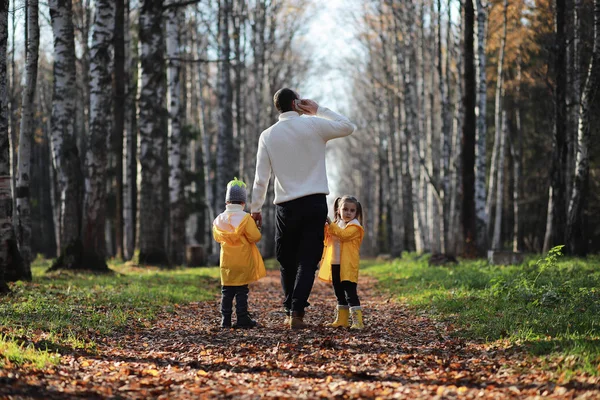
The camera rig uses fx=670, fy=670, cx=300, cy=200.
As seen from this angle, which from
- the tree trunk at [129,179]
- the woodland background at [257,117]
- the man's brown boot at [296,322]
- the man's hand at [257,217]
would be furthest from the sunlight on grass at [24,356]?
the tree trunk at [129,179]

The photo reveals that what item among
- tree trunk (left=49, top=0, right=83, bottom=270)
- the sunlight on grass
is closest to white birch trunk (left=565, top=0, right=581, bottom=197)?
tree trunk (left=49, top=0, right=83, bottom=270)

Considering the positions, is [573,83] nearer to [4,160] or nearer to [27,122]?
[27,122]

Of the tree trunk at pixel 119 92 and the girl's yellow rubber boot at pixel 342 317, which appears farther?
the tree trunk at pixel 119 92

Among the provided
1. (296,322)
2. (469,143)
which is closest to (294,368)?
(296,322)

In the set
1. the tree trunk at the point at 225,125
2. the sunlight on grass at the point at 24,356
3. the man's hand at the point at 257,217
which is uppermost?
the tree trunk at the point at 225,125

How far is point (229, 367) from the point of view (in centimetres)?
561

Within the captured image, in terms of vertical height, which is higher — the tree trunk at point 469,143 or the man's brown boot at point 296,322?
the tree trunk at point 469,143

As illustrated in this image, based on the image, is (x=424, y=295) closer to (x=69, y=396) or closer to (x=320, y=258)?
(x=320, y=258)

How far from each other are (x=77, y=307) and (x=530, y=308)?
544 cm

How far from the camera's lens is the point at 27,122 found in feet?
42.0

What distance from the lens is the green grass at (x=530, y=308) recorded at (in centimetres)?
543

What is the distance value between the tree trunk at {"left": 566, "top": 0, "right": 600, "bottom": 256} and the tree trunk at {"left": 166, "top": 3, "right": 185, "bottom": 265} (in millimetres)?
10685

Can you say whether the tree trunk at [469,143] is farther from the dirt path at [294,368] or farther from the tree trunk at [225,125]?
the dirt path at [294,368]

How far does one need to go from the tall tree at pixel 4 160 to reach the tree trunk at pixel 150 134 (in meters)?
6.96
